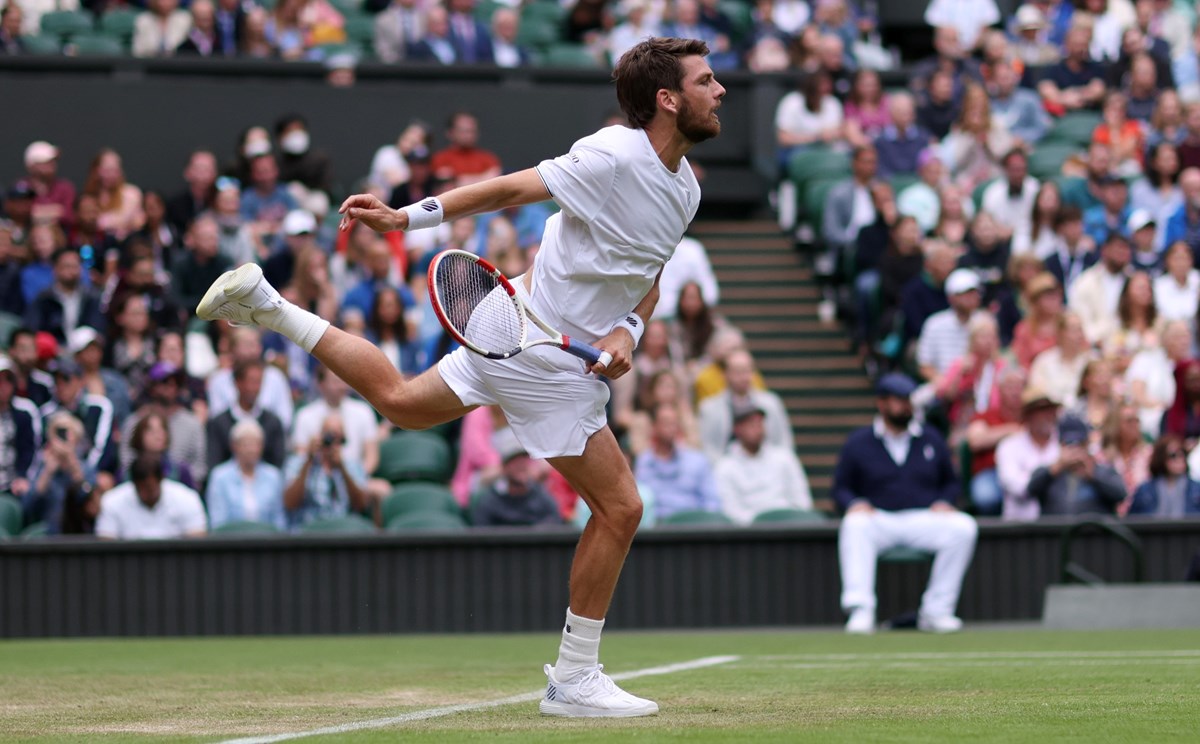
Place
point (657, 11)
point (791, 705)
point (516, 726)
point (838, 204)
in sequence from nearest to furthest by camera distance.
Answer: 1. point (516, 726)
2. point (791, 705)
3. point (838, 204)
4. point (657, 11)

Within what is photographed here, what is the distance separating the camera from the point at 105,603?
41.5 ft

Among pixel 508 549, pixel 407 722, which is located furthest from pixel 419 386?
pixel 508 549

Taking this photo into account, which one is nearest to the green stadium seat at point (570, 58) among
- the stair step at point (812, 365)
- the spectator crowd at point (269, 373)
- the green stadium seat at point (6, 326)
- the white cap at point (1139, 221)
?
the spectator crowd at point (269, 373)

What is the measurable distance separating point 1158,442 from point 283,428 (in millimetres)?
5829

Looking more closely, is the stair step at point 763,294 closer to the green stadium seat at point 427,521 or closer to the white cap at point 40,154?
the green stadium seat at point 427,521

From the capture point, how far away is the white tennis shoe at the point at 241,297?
6699 millimetres

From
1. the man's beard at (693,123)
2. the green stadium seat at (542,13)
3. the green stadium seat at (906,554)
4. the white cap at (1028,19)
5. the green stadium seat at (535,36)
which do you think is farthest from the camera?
the white cap at (1028,19)

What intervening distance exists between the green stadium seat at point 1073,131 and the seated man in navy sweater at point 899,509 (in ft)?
20.6

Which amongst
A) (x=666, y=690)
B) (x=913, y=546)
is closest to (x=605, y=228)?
(x=666, y=690)

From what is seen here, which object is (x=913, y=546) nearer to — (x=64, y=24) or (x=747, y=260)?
(x=747, y=260)

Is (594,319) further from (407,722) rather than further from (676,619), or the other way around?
(676,619)

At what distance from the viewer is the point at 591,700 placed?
20.4ft

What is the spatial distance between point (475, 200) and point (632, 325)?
686 mm

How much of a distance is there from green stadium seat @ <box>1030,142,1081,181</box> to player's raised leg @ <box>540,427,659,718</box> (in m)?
12.2
